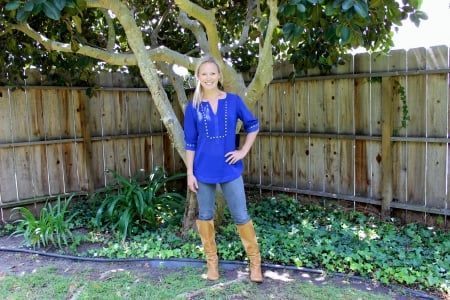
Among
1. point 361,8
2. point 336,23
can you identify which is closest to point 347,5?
point 361,8

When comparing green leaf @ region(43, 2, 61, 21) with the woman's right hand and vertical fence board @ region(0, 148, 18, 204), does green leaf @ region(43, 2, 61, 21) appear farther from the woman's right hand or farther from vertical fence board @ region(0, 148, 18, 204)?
vertical fence board @ region(0, 148, 18, 204)

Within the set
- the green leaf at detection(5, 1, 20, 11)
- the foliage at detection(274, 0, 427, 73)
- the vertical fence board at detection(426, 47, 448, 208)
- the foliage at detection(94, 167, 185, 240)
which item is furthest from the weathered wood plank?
the green leaf at detection(5, 1, 20, 11)

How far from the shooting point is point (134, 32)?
13.1 ft

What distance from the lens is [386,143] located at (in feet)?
15.3

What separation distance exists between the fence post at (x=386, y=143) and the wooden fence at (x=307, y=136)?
0.01 meters

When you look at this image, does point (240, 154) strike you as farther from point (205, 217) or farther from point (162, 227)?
point (162, 227)

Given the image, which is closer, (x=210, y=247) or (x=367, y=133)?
(x=210, y=247)

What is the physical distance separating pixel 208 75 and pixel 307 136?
2.75 metres

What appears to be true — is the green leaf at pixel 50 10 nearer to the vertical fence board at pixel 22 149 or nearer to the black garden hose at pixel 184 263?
the black garden hose at pixel 184 263

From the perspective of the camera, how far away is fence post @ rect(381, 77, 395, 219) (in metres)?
4.59

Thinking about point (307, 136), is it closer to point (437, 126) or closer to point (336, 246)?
point (437, 126)

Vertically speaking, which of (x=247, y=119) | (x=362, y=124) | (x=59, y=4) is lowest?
(x=362, y=124)

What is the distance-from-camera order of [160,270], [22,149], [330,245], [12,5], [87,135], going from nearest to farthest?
[12,5] < [160,270] < [330,245] < [22,149] < [87,135]

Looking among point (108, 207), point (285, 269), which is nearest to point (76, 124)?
point (108, 207)
